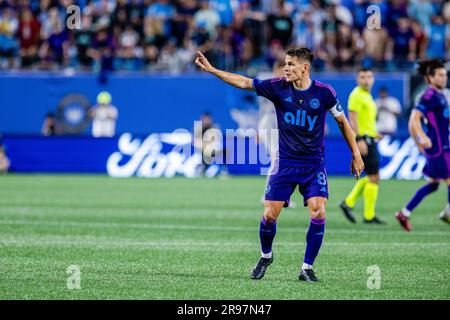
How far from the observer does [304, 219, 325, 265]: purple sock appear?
9.27m

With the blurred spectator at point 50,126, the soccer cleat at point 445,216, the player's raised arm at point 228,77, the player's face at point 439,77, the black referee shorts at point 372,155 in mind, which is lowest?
the blurred spectator at point 50,126

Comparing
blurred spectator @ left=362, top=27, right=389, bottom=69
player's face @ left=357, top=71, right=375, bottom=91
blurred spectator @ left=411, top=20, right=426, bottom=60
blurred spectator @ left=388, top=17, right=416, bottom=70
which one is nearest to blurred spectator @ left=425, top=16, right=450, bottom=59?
blurred spectator @ left=411, top=20, right=426, bottom=60

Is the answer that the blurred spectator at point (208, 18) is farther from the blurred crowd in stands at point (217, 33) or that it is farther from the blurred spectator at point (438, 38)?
the blurred spectator at point (438, 38)

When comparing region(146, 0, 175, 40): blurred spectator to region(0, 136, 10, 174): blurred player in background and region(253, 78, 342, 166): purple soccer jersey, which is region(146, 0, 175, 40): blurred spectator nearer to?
region(0, 136, 10, 174): blurred player in background

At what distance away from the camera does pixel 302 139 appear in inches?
368

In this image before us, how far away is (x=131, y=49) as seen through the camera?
2855 cm

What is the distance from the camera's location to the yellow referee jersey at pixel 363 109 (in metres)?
14.9

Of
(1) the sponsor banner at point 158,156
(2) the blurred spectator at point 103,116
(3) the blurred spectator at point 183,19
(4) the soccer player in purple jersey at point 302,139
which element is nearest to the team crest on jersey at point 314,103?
(4) the soccer player in purple jersey at point 302,139

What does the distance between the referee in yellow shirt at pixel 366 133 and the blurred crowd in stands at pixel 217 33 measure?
444 inches

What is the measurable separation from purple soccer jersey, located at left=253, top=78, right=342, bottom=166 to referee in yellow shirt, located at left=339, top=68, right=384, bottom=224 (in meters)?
5.55

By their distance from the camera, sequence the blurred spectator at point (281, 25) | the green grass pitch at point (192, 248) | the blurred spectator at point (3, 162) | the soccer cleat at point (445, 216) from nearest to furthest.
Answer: the green grass pitch at point (192, 248), the soccer cleat at point (445, 216), the blurred spectator at point (281, 25), the blurred spectator at point (3, 162)

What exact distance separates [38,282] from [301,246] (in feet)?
14.1
